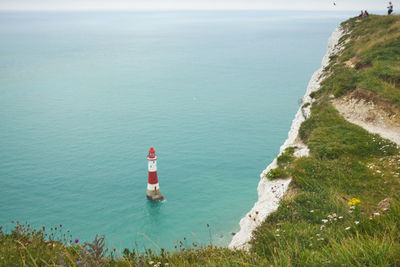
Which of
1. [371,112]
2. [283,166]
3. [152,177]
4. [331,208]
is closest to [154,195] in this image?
[152,177]

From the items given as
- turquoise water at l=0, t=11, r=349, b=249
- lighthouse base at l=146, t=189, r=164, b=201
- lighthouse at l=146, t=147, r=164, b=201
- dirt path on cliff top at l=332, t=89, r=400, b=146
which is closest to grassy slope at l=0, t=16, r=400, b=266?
dirt path on cliff top at l=332, t=89, r=400, b=146

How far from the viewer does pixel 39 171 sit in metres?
44.6

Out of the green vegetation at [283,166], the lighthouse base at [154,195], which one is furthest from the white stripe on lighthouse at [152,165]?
the green vegetation at [283,166]

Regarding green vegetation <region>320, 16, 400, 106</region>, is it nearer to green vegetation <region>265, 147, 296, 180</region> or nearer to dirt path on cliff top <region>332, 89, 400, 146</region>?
dirt path on cliff top <region>332, 89, 400, 146</region>

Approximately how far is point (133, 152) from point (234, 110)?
97.0ft

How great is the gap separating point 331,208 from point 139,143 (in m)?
47.0

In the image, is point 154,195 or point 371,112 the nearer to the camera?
point 371,112

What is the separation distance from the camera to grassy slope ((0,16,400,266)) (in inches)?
207

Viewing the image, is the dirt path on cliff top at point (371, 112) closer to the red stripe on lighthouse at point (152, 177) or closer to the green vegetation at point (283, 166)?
the green vegetation at point (283, 166)

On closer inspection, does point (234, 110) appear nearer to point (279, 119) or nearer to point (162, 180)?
point (279, 119)

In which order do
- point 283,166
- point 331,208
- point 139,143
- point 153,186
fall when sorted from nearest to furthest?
point 331,208 → point 283,166 → point 153,186 → point 139,143

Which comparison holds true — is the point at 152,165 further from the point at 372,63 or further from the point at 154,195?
the point at 372,63

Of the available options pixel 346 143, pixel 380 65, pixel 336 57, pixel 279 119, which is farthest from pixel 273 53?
pixel 346 143

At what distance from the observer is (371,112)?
1959 cm
